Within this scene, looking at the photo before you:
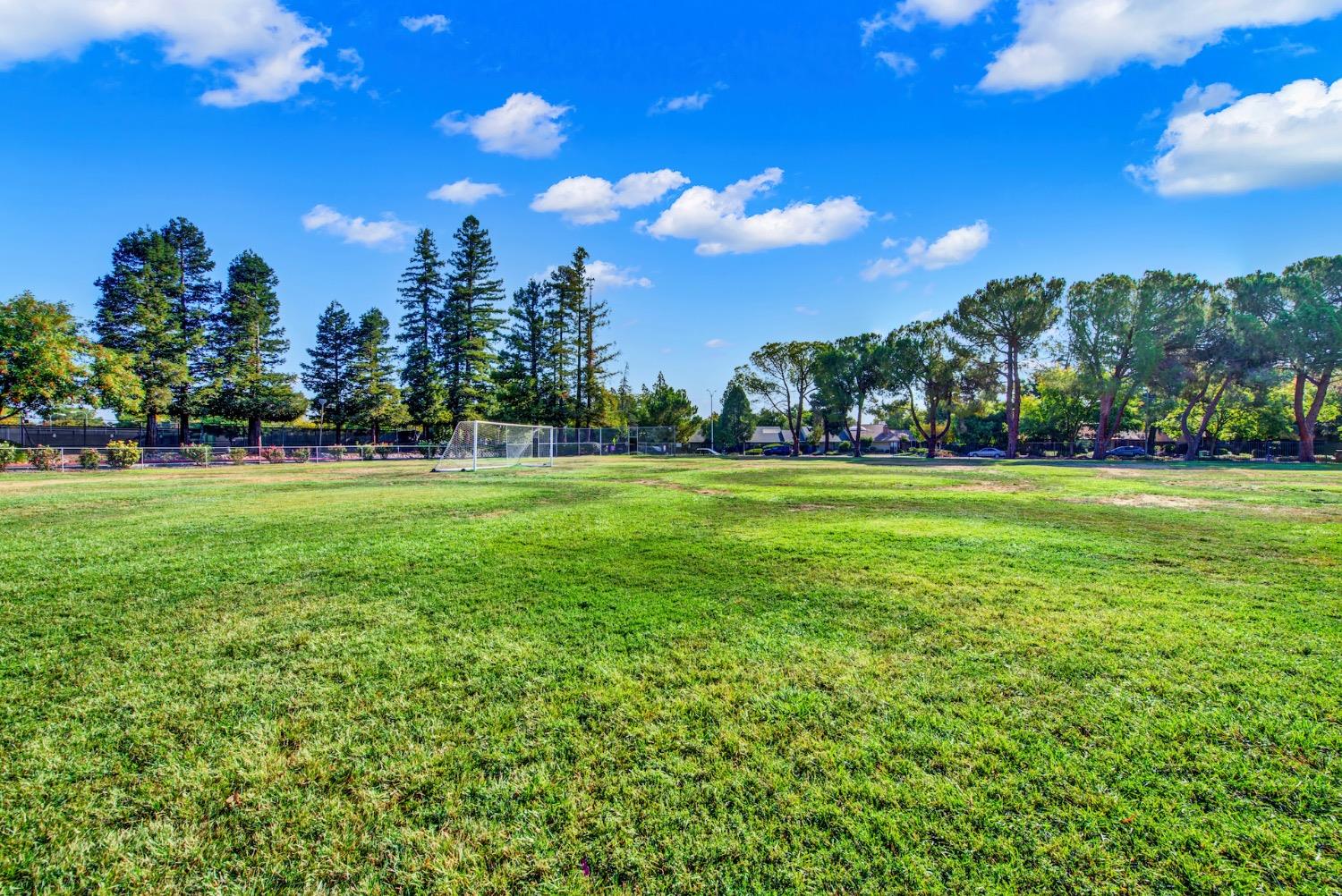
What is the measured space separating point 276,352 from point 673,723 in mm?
40997

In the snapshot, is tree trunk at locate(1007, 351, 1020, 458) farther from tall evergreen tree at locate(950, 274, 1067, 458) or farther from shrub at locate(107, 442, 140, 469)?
shrub at locate(107, 442, 140, 469)

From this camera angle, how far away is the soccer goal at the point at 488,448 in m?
22.1

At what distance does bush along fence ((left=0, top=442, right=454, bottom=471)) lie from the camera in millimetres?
20016

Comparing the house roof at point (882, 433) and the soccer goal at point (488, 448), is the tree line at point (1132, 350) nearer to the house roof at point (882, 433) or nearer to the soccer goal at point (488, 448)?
the house roof at point (882, 433)

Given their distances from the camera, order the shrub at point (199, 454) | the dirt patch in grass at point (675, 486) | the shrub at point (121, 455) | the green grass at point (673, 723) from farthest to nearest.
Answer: the shrub at point (199, 454)
the shrub at point (121, 455)
the dirt patch in grass at point (675, 486)
the green grass at point (673, 723)

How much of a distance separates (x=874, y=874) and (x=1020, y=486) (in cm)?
1422

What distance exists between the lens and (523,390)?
4156cm

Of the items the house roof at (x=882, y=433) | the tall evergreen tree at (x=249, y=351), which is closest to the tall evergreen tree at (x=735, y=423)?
the house roof at (x=882, y=433)

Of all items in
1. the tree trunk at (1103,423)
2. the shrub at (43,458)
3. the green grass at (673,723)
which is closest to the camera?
the green grass at (673,723)

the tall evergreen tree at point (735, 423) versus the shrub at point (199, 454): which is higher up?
the tall evergreen tree at point (735, 423)

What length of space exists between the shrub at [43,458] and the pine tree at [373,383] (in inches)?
647

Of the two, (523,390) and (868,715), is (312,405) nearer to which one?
(523,390)

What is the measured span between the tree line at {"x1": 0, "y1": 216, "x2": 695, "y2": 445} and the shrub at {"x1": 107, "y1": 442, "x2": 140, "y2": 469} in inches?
171

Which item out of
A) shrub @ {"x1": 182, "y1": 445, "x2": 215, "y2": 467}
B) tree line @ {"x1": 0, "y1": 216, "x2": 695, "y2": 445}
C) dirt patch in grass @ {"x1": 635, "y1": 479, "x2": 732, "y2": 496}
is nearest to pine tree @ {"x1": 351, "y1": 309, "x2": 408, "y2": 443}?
tree line @ {"x1": 0, "y1": 216, "x2": 695, "y2": 445}
